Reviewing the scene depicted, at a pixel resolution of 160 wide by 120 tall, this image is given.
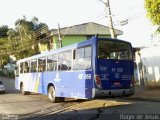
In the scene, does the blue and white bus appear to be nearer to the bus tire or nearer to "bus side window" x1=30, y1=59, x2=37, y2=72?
the bus tire

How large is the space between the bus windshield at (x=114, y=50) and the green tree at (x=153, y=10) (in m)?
2.20

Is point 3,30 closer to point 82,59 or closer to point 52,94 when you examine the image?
point 52,94

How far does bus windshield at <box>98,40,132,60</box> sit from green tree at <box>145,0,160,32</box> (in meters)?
2.20

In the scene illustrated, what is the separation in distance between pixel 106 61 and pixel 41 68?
716 cm

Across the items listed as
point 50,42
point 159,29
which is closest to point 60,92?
point 159,29

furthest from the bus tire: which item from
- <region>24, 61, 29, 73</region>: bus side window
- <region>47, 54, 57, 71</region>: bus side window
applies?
<region>24, 61, 29, 73</region>: bus side window

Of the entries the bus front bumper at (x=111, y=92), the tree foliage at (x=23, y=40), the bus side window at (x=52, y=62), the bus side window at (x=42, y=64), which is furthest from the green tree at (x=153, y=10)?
the tree foliage at (x=23, y=40)

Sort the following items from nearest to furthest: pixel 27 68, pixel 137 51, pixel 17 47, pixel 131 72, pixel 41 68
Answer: pixel 131 72 < pixel 41 68 < pixel 27 68 < pixel 137 51 < pixel 17 47

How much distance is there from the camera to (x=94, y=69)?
14320 mm

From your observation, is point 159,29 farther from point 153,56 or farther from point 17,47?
point 17,47

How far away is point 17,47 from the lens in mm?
59719

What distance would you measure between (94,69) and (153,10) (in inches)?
189

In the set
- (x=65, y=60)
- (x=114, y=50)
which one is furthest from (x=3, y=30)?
(x=114, y=50)

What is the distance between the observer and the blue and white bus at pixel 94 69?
47.2 feet
